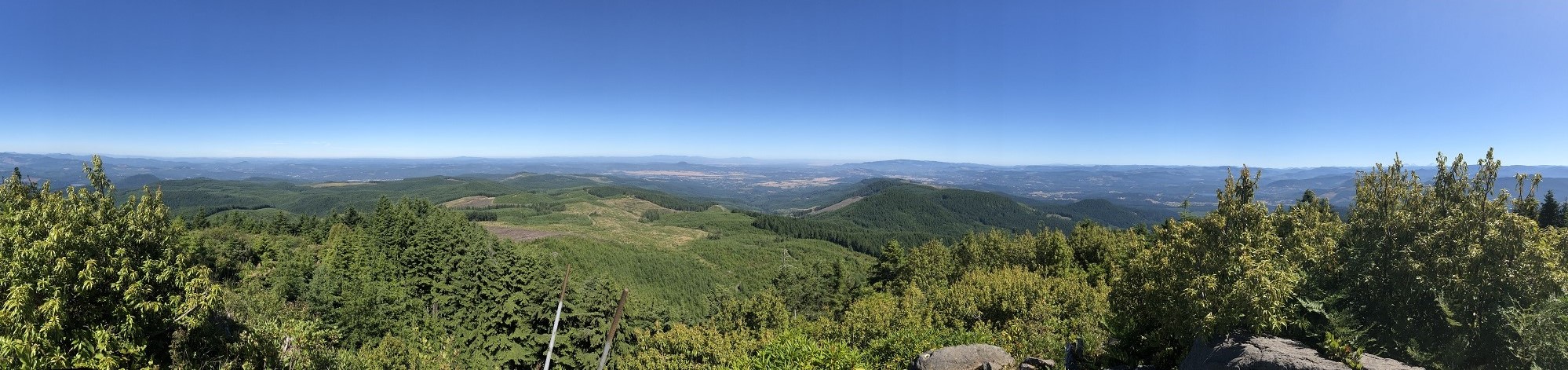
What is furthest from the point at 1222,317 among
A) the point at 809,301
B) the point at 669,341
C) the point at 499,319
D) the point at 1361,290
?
the point at 809,301

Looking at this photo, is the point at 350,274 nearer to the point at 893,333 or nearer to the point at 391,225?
the point at 391,225

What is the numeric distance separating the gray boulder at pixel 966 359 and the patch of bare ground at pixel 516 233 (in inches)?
5030

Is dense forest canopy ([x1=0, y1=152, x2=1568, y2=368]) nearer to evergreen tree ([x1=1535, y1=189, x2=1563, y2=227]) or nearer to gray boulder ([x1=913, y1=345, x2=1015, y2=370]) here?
gray boulder ([x1=913, y1=345, x2=1015, y2=370])

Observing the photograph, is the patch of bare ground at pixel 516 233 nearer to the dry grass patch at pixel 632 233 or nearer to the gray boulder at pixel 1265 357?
the dry grass patch at pixel 632 233

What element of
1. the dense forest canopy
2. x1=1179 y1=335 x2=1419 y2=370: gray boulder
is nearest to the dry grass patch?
the dense forest canopy

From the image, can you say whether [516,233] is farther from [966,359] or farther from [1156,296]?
[1156,296]

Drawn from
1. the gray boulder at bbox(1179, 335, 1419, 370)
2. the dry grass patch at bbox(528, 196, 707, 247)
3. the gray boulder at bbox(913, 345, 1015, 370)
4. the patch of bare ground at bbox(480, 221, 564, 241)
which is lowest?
the dry grass patch at bbox(528, 196, 707, 247)

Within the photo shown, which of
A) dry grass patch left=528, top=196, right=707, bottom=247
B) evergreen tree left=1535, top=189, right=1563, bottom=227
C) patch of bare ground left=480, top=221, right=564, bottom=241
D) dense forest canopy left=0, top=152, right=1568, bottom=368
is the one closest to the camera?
dense forest canopy left=0, top=152, right=1568, bottom=368

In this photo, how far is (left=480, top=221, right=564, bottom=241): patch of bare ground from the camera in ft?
438

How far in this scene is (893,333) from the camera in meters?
23.2

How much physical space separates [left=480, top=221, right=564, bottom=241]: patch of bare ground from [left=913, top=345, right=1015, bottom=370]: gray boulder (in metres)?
128

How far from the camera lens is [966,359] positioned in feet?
57.9

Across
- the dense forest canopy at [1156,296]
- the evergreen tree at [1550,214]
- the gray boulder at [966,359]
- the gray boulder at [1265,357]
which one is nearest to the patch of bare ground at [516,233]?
the dense forest canopy at [1156,296]

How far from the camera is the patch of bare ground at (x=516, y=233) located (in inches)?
5251
